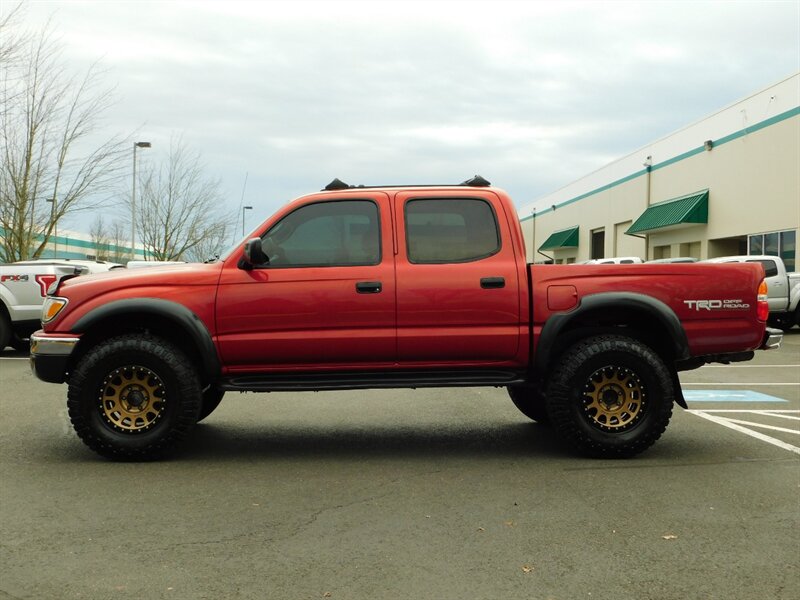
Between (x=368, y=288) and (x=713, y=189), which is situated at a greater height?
(x=713, y=189)

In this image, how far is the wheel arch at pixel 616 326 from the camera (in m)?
6.64

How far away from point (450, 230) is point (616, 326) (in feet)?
5.05

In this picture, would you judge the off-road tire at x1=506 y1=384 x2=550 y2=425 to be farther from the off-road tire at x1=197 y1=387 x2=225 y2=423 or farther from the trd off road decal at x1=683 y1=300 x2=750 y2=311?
the off-road tire at x1=197 y1=387 x2=225 y2=423

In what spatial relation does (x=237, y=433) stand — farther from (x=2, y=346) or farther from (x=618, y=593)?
(x=2, y=346)

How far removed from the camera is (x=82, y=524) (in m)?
4.91

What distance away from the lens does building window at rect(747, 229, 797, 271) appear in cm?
2694

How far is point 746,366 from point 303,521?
11.5 m

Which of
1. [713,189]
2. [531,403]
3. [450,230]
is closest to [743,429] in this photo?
[531,403]

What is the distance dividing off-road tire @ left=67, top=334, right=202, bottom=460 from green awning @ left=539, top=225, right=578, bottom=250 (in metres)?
46.8

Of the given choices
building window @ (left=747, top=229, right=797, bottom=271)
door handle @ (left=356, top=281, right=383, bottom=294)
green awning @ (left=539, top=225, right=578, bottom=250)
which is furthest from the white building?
door handle @ (left=356, top=281, right=383, bottom=294)

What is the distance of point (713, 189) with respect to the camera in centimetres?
3250

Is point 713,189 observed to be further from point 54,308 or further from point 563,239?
point 54,308

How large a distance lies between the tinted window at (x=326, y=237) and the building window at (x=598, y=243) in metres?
41.4

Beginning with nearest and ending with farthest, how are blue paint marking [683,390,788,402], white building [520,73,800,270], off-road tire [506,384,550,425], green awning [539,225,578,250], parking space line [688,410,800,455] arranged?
parking space line [688,410,800,455], off-road tire [506,384,550,425], blue paint marking [683,390,788,402], white building [520,73,800,270], green awning [539,225,578,250]
